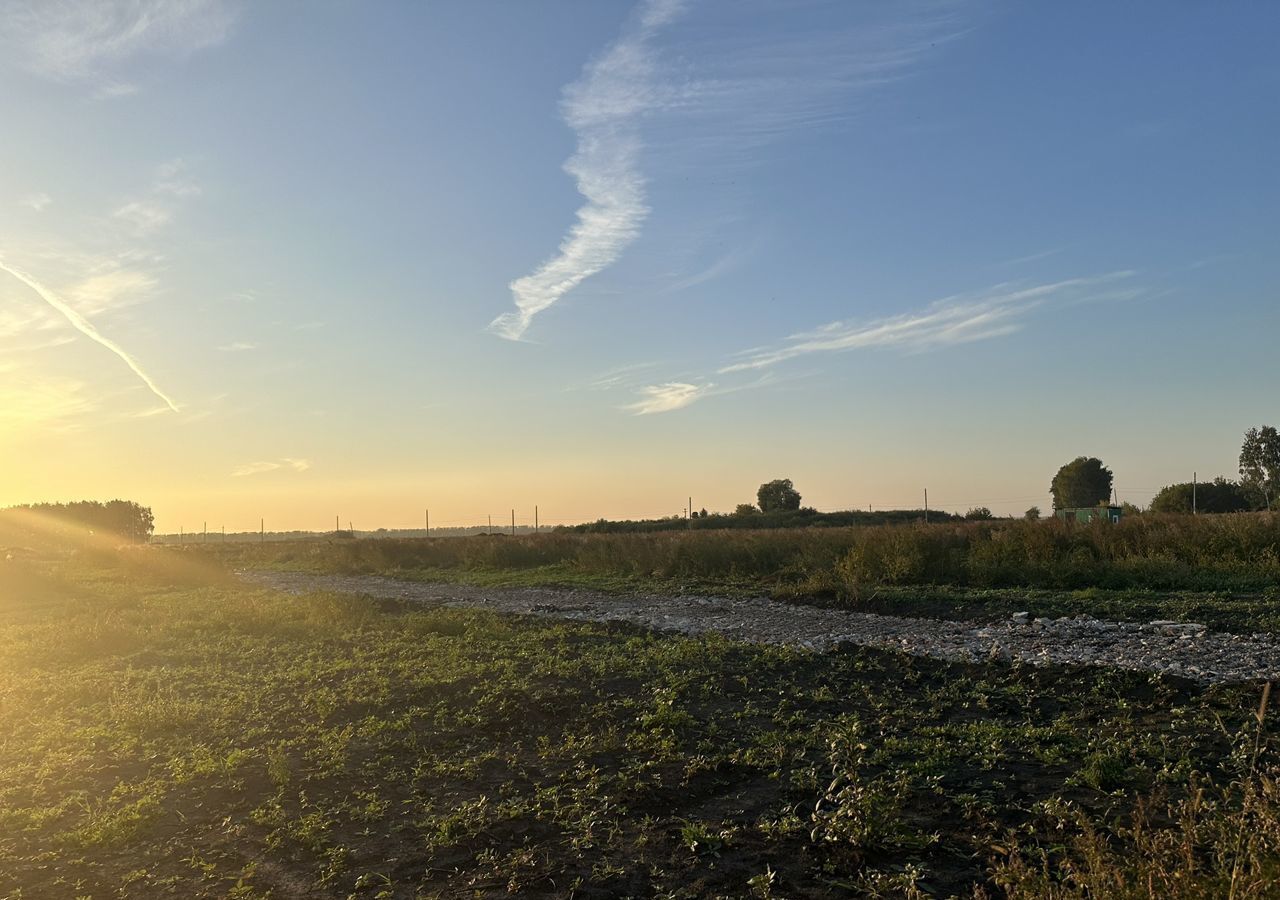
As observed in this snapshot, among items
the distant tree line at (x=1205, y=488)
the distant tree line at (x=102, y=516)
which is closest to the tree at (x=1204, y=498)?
the distant tree line at (x=1205, y=488)

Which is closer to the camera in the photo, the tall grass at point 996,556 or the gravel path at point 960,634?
the gravel path at point 960,634

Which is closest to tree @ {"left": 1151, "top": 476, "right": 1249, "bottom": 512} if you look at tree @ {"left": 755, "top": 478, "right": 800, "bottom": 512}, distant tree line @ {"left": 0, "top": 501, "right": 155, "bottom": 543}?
tree @ {"left": 755, "top": 478, "right": 800, "bottom": 512}

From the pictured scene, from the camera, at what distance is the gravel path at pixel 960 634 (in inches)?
376

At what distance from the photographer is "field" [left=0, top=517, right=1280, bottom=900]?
4508mm

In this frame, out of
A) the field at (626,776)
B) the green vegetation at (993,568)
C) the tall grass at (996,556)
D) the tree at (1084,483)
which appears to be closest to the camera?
the field at (626,776)

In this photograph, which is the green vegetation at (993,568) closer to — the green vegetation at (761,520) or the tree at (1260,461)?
the green vegetation at (761,520)

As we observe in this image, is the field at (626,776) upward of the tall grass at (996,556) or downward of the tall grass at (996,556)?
downward

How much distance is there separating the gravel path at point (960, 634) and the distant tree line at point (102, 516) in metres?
84.0

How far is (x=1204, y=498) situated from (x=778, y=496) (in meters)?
31.8

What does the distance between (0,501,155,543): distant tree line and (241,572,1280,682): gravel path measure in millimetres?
83957

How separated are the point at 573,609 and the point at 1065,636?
33.3 feet

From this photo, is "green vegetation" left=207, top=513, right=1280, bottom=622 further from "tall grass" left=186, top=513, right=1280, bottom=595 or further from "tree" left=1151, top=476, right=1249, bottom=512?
"tree" left=1151, top=476, right=1249, bottom=512

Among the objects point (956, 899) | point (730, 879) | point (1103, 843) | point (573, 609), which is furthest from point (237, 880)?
point (573, 609)

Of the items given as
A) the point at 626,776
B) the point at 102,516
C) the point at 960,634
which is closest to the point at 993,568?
the point at 960,634
